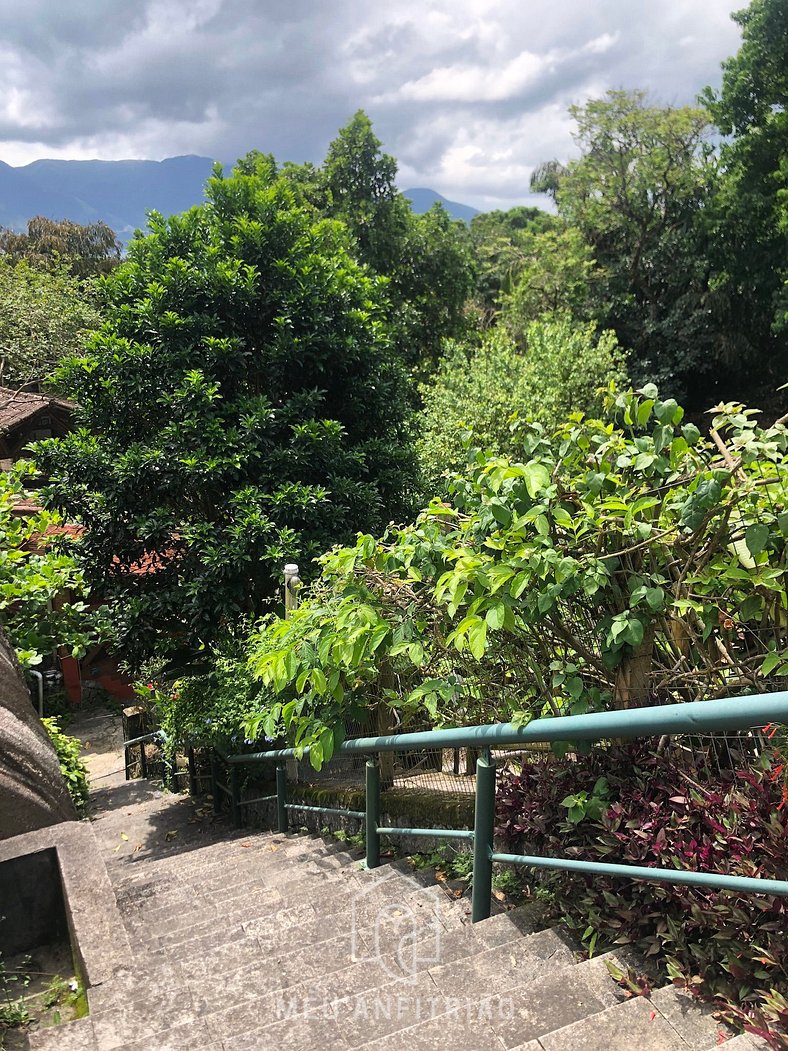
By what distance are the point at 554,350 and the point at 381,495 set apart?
627 centimetres

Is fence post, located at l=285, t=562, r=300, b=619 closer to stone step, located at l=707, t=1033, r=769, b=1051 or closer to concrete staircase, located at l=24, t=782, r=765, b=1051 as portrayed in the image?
concrete staircase, located at l=24, t=782, r=765, b=1051

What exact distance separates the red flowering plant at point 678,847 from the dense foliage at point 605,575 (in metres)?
0.28

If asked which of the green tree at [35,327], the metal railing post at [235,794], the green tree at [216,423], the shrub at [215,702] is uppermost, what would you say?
the green tree at [35,327]

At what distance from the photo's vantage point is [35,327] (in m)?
19.8

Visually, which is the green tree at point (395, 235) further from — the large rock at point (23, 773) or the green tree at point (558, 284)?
the large rock at point (23, 773)

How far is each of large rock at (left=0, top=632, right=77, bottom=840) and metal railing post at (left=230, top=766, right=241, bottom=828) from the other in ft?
6.13

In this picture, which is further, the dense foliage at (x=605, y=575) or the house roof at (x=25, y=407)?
the house roof at (x=25, y=407)

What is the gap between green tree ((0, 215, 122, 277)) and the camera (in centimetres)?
3135

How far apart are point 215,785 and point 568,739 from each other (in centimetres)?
650

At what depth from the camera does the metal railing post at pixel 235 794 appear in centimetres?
681

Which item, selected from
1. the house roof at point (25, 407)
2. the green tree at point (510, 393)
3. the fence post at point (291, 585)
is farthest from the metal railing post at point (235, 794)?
the house roof at point (25, 407)

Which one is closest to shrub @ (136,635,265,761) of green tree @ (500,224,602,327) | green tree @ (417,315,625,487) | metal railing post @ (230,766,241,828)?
metal railing post @ (230,766,241,828)

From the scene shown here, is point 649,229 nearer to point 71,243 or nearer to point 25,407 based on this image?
point 25,407

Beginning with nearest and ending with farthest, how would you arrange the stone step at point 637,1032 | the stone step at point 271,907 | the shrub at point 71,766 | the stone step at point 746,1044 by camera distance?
1. the stone step at point 746,1044
2. the stone step at point 637,1032
3. the stone step at point 271,907
4. the shrub at point 71,766
